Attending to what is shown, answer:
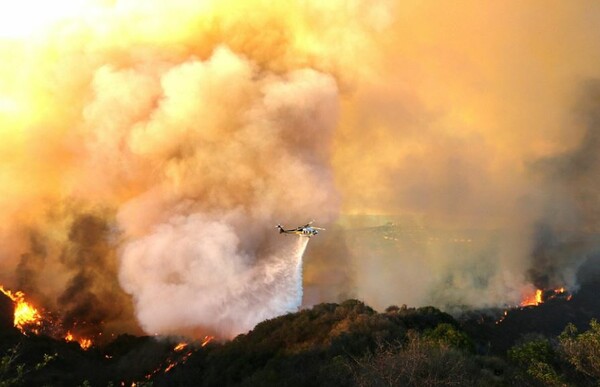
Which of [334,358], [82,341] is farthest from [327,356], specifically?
[82,341]

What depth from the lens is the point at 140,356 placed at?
161ft

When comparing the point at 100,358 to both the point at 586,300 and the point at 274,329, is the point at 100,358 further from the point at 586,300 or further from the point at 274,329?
the point at 586,300

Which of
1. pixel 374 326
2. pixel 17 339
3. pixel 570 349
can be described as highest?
pixel 17 339

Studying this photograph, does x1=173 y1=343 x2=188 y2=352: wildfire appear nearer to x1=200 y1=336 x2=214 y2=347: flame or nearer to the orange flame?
the orange flame

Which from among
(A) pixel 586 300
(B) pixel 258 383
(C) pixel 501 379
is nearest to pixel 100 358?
(B) pixel 258 383

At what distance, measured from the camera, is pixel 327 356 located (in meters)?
37.7

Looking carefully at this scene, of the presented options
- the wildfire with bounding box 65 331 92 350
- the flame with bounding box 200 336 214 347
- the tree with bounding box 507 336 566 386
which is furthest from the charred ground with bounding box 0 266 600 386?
the wildfire with bounding box 65 331 92 350

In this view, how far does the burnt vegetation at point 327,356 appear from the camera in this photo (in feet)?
76.5

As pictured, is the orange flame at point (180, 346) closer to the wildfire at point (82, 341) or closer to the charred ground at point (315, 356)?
the charred ground at point (315, 356)

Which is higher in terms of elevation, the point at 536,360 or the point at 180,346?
the point at 180,346

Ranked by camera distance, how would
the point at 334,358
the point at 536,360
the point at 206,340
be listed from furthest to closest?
the point at 206,340 < the point at 334,358 < the point at 536,360

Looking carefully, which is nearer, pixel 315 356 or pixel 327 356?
pixel 327 356

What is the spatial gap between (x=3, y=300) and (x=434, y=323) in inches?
2203

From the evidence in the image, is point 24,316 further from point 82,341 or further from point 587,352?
point 587,352
